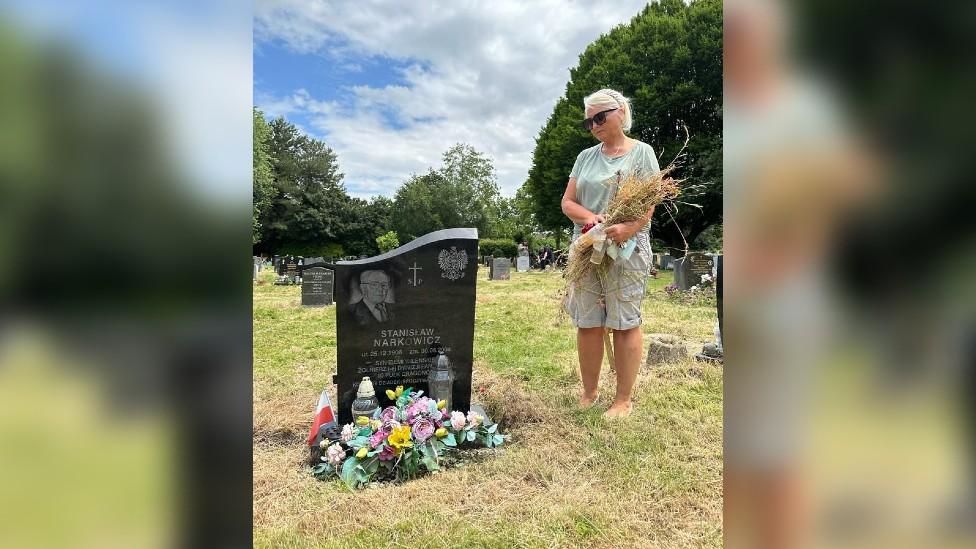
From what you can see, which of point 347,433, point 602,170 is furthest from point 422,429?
point 602,170

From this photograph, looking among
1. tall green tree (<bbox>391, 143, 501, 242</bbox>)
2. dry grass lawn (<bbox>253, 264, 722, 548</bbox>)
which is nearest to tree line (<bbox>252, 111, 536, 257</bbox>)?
tall green tree (<bbox>391, 143, 501, 242</bbox>)

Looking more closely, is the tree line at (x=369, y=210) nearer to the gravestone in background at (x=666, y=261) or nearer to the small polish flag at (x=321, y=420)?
the gravestone in background at (x=666, y=261)

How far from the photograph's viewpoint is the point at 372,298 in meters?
3.61

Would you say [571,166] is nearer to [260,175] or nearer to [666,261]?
[666,261]

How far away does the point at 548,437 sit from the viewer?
11.2 feet

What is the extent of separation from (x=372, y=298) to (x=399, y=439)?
113 cm

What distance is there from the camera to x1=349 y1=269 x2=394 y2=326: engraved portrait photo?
3568mm

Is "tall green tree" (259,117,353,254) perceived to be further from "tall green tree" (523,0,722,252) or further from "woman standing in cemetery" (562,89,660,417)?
"woman standing in cemetery" (562,89,660,417)

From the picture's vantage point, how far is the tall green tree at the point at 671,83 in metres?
19.4
